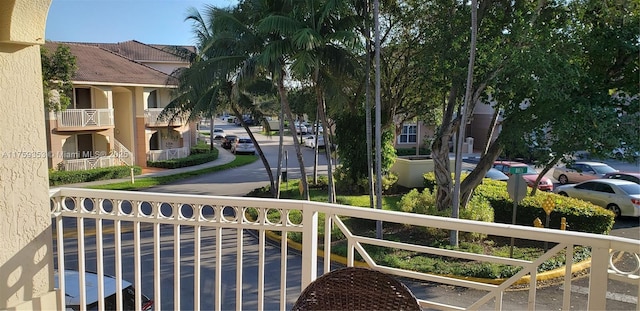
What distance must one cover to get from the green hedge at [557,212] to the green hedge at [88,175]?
55.4ft

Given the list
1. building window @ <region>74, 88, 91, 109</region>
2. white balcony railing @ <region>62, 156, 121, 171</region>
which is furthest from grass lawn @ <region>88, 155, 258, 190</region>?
building window @ <region>74, 88, 91, 109</region>

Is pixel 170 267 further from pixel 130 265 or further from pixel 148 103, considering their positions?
pixel 148 103

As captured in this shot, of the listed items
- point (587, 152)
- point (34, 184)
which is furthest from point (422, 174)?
point (34, 184)

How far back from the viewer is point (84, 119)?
2144 centimetres

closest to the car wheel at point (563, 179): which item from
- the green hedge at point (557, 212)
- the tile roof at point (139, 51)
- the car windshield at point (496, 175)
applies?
the car windshield at point (496, 175)

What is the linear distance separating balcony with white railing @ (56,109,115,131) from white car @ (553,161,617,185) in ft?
74.7

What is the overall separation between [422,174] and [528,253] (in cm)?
943

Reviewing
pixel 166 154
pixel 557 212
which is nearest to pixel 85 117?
pixel 166 154

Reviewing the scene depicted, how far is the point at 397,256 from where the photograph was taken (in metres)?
9.78

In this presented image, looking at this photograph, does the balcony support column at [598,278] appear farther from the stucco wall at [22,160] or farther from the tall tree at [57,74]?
the tall tree at [57,74]

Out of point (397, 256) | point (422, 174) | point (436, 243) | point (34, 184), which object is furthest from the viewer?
point (422, 174)

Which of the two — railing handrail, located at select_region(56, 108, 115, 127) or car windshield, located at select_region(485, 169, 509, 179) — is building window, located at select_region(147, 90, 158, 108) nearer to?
railing handrail, located at select_region(56, 108, 115, 127)

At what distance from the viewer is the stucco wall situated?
2.62 meters

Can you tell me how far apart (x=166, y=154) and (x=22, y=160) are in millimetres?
24875
